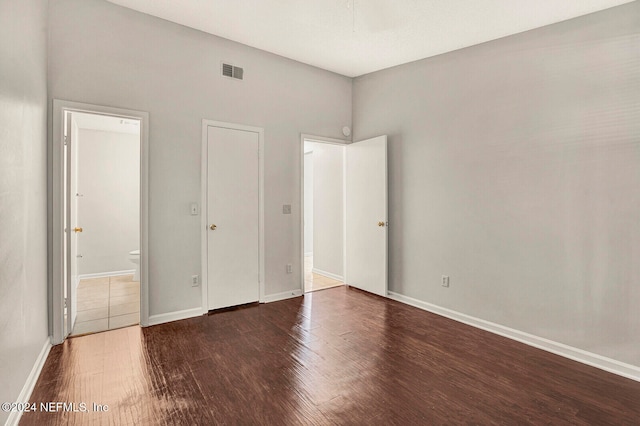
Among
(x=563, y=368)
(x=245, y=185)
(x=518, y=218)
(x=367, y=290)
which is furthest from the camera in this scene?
(x=367, y=290)

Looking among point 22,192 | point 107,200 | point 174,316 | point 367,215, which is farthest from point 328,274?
point 22,192

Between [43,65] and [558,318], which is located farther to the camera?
[558,318]

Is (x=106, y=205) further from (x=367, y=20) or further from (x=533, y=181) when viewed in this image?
(x=533, y=181)

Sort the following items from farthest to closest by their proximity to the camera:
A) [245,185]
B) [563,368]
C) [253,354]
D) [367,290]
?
[367,290], [245,185], [253,354], [563,368]

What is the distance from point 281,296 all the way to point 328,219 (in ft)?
5.63

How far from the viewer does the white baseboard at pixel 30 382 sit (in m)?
1.79

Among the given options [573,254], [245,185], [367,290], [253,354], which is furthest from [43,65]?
[573,254]

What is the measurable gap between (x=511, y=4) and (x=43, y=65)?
3.86 meters

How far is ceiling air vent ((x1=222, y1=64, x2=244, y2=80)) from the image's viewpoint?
370 cm

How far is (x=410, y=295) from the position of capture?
4043 millimetres

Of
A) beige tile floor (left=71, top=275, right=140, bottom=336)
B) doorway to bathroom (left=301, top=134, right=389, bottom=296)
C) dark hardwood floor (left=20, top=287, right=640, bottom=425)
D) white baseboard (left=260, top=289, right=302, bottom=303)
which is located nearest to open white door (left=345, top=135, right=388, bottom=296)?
doorway to bathroom (left=301, top=134, right=389, bottom=296)

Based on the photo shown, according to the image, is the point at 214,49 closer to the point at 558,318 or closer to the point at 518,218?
the point at 518,218

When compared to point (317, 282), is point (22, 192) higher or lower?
higher

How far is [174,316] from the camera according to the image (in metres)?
3.43
